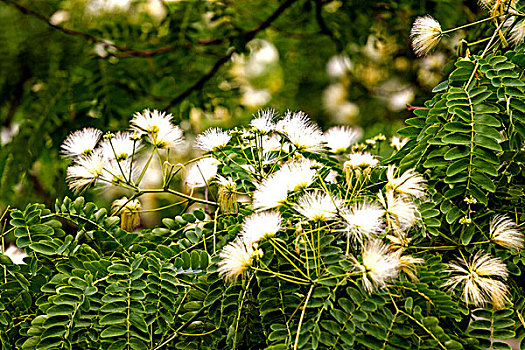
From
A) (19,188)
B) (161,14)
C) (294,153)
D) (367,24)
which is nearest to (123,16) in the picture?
(161,14)

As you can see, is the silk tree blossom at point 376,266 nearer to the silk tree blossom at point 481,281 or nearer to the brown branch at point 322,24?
the silk tree blossom at point 481,281

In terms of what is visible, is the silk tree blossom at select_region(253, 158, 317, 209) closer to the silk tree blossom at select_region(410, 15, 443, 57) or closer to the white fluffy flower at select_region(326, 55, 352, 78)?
the silk tree blossom at select_region(410, 15, 443, 57)

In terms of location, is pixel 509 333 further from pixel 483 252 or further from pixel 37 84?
pixel 37 84

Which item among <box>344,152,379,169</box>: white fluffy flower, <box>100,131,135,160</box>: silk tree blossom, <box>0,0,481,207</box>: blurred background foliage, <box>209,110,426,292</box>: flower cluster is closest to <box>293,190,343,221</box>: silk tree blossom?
<box>209,110,426,292</box>: flower cluster

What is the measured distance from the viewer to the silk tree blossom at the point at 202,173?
2.30 ft

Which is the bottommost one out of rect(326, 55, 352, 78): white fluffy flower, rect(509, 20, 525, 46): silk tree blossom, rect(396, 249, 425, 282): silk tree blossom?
rect(396, 249, 425, 282): silk tree blossom

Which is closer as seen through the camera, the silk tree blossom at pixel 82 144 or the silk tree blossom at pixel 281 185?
the silk tree blossom at pixel 281 185

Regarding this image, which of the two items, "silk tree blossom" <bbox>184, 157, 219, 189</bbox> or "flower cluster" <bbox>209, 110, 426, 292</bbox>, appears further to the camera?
"silk tree blossom" <bbox>184, 157, 219, 189</bbox>

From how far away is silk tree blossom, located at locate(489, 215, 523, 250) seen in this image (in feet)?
1.84

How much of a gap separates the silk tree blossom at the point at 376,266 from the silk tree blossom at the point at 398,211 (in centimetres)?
4

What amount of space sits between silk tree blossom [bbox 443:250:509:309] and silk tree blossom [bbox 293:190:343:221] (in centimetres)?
12

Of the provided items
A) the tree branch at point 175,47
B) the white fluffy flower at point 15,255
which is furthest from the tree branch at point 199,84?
the white fluffy flower at point 15,255

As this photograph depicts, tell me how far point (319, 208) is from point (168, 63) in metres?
1.18

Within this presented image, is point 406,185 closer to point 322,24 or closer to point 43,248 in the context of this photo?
point 43,248
